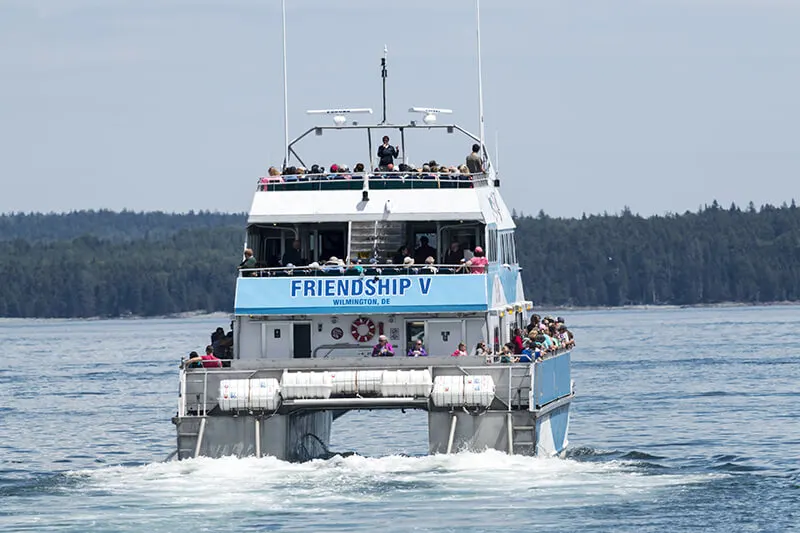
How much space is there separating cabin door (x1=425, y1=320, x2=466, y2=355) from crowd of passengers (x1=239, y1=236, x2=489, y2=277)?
980 mm

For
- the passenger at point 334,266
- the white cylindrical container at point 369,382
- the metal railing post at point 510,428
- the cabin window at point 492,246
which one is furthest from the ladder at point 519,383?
the cabin window at point 492,246

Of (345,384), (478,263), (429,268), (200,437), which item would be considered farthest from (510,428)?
(200,437)

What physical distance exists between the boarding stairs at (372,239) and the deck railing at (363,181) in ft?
2.40

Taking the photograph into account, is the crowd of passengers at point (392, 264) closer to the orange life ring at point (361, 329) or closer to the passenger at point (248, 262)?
the passenger at point (248, 262)

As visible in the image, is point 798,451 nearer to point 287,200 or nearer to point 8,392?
point 287,200

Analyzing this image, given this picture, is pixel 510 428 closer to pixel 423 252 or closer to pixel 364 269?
pixel 364 269

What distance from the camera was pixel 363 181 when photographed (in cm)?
3497

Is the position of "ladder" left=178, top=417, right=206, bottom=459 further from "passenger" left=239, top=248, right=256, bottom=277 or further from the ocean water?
"passenger" left=239, top=248, right=256, bottom=277

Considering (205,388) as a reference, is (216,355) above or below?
above

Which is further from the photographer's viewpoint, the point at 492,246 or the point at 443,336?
the point at 492,246

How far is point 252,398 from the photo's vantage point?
103 ft

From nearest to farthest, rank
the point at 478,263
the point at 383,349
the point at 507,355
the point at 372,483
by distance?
the point at 372,483, the point at 507,355, the point at 383,349, the point at 478,263

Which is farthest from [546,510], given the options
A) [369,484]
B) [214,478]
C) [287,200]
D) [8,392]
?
[8,392]

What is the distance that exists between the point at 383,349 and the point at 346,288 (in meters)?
1.31
